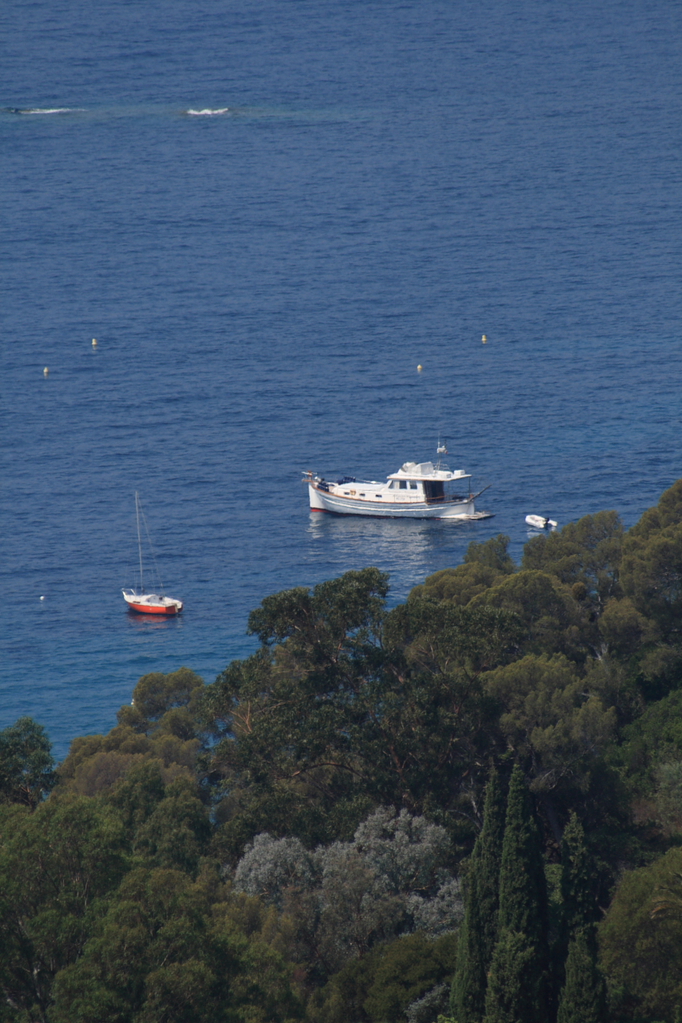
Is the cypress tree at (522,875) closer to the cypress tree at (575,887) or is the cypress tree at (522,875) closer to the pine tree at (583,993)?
the pine tree at (583,993)

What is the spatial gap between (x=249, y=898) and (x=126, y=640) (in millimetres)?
60929

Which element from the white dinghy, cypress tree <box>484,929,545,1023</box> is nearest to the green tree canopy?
cypress tree <box>484,929,545,1023</box>

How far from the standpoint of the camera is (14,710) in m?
89.3

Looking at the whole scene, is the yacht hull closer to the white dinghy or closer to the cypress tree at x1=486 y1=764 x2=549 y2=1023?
the white dinghy

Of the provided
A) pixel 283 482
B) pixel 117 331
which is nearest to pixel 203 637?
pixel 283 482

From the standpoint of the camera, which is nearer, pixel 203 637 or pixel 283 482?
pixel 203 637

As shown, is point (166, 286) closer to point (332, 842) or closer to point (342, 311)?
point (342, 311)

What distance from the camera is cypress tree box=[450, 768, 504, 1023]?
37.2 meters

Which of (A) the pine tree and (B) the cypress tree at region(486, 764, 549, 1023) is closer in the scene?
(A) the pine tree

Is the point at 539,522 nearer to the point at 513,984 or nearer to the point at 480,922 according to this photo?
the point at 480,922

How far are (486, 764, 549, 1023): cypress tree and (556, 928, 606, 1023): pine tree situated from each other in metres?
0.85

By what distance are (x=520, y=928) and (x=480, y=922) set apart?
116cm

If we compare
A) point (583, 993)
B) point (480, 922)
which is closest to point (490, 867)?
point (480, 922)

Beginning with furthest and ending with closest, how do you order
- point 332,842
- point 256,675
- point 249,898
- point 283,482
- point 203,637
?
point 283,482 → point 203,637 → point 256,675 → point 332,842 → point 249,898
